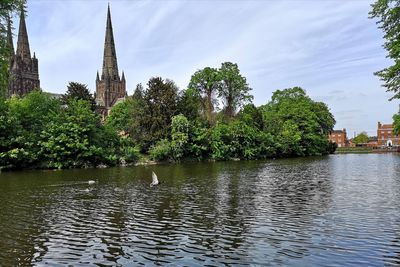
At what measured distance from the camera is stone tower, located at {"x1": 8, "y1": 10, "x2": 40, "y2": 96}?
4788 inches

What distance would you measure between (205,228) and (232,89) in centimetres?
6860

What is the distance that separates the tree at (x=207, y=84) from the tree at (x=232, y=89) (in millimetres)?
1156

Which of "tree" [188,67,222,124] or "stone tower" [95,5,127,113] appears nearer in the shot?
"tree" [188,67,222,124]

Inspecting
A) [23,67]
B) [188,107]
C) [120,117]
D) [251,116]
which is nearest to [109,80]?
[23,67]

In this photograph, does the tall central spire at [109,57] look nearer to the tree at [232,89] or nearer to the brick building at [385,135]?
the tree at [232,89]

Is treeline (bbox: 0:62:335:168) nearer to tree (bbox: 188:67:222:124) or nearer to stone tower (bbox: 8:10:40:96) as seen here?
tree (bbox: 188:67:222:124)

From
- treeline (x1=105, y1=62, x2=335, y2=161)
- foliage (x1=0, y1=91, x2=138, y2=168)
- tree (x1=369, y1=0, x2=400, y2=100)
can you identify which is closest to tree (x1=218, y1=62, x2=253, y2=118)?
treeline (x1=105, y1=62, x2=335, y2=161)

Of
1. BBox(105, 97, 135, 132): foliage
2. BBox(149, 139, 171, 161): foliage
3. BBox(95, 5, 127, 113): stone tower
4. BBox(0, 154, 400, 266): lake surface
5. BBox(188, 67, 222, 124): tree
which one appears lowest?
BBox(0, 154, 400, 266): lake surface

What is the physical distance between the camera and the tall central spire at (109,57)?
147625 millimetres

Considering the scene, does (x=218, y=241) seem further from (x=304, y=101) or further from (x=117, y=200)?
(x=304, y=101)

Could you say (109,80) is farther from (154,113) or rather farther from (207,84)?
(154,113)

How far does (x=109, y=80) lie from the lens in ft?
489

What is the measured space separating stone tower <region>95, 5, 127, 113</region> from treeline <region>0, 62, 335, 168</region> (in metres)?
58.2

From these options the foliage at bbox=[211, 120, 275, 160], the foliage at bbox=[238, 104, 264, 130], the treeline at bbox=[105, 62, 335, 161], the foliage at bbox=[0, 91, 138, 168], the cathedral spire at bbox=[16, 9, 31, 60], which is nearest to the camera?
the foliage at bbox=[0, 91, 138, 168]
